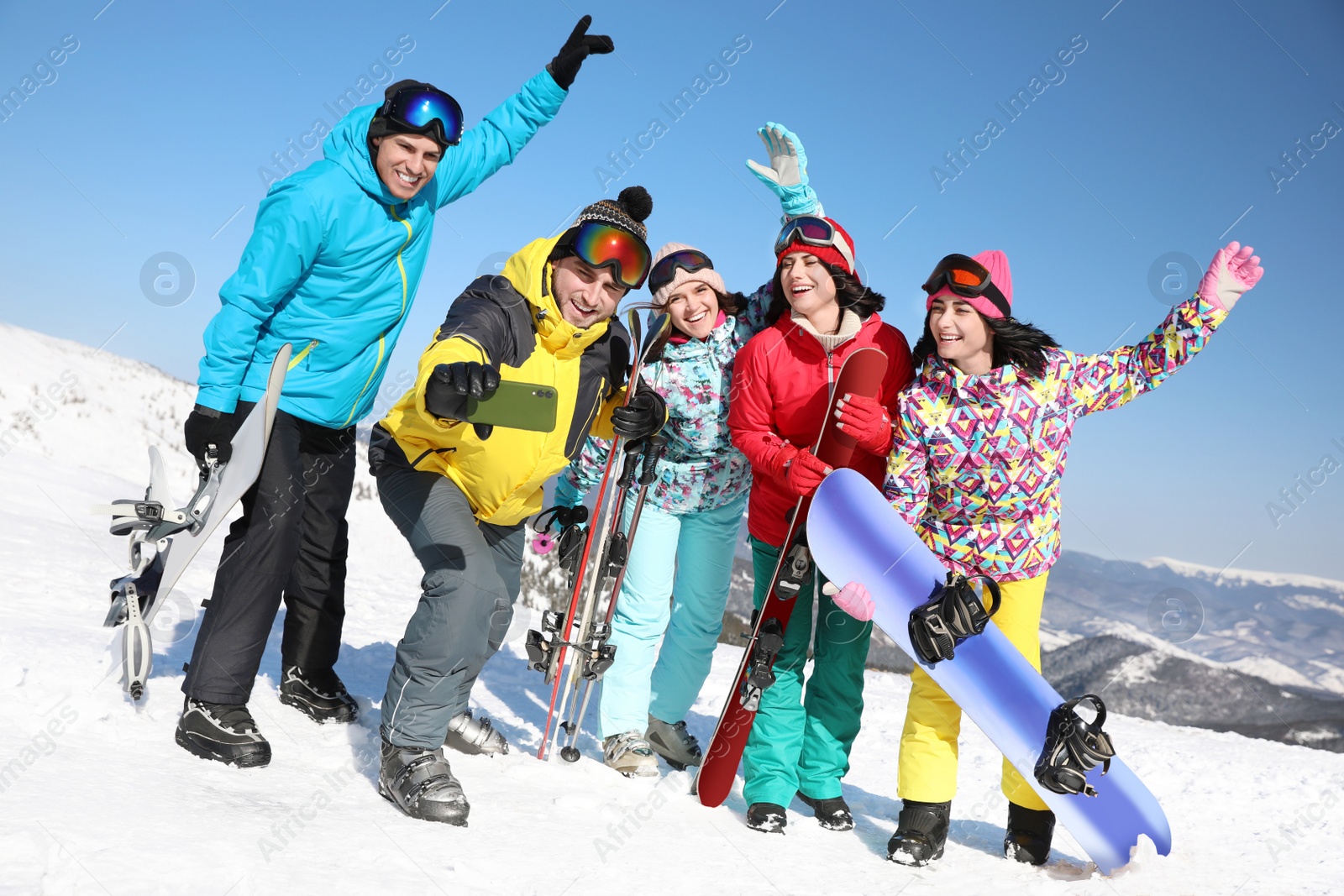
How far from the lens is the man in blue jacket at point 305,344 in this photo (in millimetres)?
2906

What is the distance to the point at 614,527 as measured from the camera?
144 inches

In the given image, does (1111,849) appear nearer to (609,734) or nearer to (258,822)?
(609,734)

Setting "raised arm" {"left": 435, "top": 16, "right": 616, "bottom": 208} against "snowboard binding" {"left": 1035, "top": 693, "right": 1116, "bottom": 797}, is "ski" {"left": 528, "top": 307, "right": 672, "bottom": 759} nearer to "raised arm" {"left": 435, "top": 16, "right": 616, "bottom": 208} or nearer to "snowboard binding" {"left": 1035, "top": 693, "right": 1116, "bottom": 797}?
"raised arm" {"left": 435, "top": 16, "right": 616, "bottom": 208}

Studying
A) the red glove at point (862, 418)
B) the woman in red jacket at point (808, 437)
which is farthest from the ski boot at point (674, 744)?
the red glove at point (862, 418)

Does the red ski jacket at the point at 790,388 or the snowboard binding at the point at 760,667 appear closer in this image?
the snowboard binding at the point at 760,667

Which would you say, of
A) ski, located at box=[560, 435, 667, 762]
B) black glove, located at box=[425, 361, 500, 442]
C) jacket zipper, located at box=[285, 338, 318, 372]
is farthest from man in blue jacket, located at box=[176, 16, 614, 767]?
ski, located at box=[560, 435, 667, 762]

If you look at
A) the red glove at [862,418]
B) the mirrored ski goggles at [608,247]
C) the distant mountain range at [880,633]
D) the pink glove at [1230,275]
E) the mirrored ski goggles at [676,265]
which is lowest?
the distant mountain range at [880,633]

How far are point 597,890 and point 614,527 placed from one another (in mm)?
1583

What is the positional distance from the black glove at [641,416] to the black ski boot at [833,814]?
1632 millimetres

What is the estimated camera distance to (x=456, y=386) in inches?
98.3

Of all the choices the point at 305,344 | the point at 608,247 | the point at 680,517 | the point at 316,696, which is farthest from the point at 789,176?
the point at 316,696

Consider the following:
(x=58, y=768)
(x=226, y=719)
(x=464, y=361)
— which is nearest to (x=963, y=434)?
(x=464, y=361)

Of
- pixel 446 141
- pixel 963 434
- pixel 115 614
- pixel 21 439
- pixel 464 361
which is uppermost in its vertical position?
pixel 446 141

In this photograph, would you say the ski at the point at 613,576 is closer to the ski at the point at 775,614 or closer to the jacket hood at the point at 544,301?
the ski at the point at 775,614
